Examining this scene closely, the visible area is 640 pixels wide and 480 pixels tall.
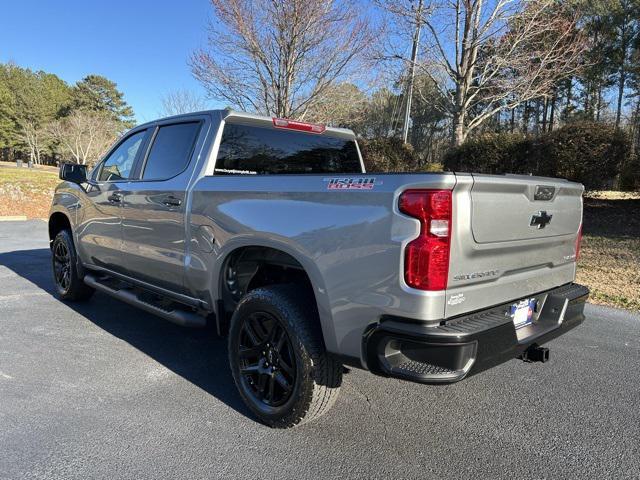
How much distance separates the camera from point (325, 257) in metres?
2.51

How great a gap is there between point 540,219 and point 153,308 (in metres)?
2.93

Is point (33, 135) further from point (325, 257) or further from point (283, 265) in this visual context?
point (325, 257)

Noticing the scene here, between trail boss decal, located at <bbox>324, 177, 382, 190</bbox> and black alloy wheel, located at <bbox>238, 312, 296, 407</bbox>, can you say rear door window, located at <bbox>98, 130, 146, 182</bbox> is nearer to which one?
black alloy wheel, located at <bbox>238, 312, 296, 407</bbox>

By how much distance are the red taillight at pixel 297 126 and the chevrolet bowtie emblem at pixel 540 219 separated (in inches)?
83.4

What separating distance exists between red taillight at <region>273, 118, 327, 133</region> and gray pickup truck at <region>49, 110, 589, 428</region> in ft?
0.04

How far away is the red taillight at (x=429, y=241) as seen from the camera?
2176 mm

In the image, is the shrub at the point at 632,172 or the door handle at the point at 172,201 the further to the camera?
the shrub at the point at 632,172

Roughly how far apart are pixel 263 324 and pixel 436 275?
1262mm

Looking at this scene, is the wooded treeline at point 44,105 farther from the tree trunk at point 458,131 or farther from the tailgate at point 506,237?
the tailgate at point 506,237

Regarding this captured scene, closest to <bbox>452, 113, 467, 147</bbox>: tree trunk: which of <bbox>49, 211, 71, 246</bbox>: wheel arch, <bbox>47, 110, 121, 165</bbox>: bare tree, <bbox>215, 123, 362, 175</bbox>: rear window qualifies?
<bbox>215, 123, 362, 175</bbox>: rear window

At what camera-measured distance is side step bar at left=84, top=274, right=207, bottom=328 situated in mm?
3506

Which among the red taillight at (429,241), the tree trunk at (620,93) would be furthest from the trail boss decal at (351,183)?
the tree trunk at (620,93)

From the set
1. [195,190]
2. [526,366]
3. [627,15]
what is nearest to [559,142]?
[526,366]

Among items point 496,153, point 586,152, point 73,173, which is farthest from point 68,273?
point 586,152
